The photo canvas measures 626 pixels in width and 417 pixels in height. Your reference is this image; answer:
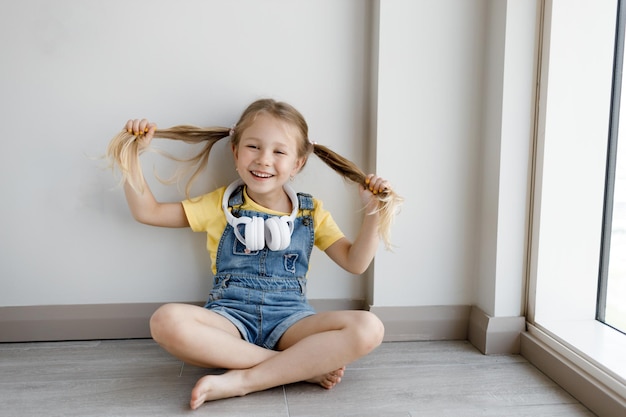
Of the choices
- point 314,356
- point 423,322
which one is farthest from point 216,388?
point 423,322

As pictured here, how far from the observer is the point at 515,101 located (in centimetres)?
153

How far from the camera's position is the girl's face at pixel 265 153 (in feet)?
4.78

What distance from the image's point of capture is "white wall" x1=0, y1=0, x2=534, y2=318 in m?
1.58

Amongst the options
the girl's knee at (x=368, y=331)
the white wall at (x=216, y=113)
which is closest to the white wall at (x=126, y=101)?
the white wall at (x=216, y=113)

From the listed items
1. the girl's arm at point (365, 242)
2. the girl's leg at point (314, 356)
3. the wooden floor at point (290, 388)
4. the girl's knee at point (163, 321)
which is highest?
the girl's arm at point (365, 242)

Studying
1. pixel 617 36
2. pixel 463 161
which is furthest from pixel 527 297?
pixel 617 36

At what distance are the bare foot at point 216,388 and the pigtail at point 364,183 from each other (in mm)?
516

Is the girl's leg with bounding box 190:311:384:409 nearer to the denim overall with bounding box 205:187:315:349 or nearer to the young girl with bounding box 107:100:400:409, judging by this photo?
the young girl with bounding box 107:100:400:409

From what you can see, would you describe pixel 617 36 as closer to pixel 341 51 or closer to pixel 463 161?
pixel 463 161

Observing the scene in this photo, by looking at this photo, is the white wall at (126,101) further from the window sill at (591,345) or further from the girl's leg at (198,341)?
the window sill at (591,345)

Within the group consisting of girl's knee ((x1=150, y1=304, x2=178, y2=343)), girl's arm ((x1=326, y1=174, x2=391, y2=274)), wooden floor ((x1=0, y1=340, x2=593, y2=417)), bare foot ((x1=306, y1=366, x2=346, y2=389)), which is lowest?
wooden floor ((x1=0, y1=340, x2=593, y2=417))

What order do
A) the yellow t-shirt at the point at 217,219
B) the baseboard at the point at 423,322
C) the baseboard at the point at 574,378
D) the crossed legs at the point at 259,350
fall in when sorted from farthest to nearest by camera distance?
1. the baseboard at the point at 423,322
2. the yellow t-shirt at the point at 217,219
3. the crossed legs at the point at 259,350
4. the baseboard at the point at 574,378

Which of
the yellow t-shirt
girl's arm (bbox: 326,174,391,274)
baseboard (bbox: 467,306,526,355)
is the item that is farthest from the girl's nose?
baseboard (bbox: 467,306,526,355)

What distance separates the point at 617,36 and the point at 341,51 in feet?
2.53
